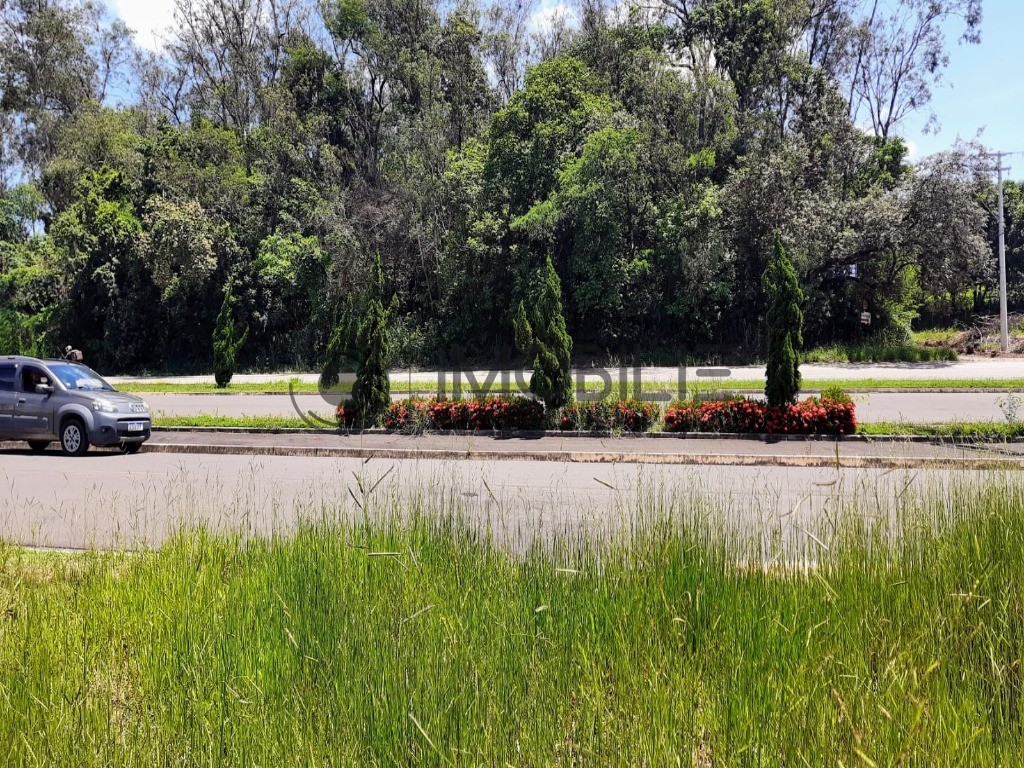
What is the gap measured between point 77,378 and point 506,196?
23.9m

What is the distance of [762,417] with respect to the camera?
13.9 meters

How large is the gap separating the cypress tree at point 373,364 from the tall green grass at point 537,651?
11349 millimetres

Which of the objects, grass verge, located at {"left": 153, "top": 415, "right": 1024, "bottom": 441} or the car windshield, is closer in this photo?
grass verge, located at {"left": 153, "top": 415, "right": 1024, "bottom": 441}

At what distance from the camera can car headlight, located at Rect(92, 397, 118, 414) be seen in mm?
14125

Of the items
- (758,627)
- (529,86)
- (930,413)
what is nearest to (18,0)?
(529,86)

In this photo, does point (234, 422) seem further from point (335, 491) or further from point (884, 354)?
point (884, 354)

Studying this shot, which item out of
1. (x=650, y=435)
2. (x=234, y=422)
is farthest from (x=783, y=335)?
(x=234, y=422)

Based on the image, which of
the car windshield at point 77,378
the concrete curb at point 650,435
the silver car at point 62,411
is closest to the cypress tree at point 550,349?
the concrete curb at point 650,435

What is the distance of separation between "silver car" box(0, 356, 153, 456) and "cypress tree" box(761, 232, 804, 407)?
40.9 ft

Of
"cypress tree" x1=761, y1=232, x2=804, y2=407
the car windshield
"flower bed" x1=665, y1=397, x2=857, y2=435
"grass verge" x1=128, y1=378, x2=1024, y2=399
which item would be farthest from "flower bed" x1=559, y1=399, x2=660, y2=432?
the car windshield

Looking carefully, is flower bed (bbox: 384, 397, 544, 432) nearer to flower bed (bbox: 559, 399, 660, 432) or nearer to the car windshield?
flower bed (bbox: 559, 399, 660, 432)

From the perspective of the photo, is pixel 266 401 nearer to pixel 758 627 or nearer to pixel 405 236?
pixel 405 236

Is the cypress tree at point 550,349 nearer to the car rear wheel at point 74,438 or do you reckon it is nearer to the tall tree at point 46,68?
the car rear wheel at point 74,438

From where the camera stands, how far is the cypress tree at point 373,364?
16359 mm
